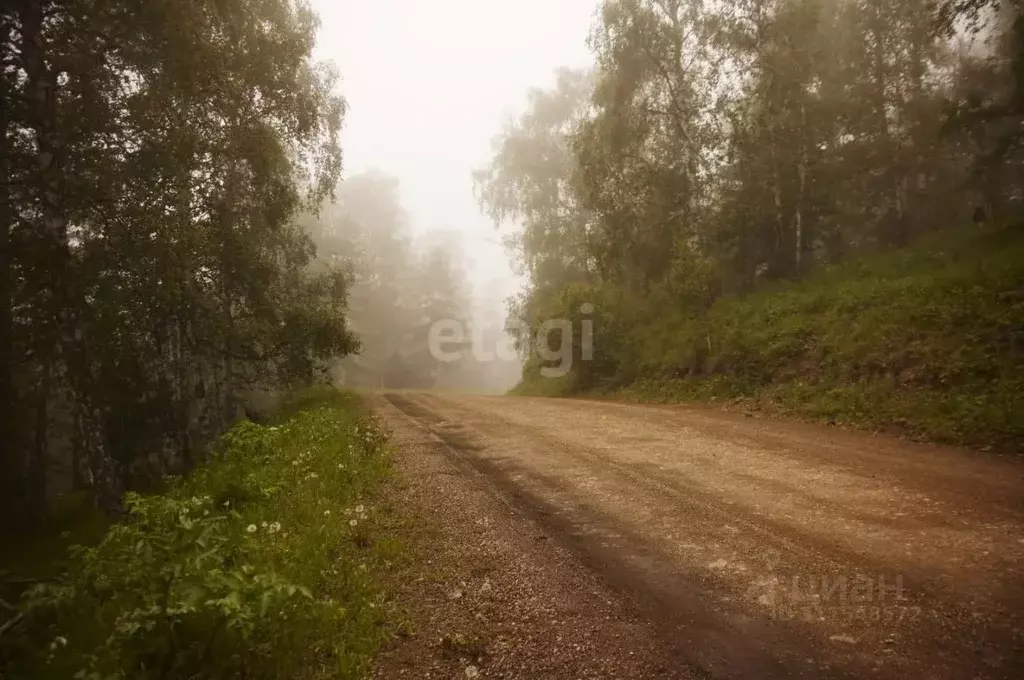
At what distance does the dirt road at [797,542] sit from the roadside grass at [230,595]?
1792mm

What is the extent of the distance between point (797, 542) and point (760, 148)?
1820cm

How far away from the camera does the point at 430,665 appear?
3266 mm

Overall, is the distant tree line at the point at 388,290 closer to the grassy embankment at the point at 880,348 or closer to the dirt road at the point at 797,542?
the grassy embankment at the point at 880,348

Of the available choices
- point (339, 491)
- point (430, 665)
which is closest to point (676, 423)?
point (339, 491)

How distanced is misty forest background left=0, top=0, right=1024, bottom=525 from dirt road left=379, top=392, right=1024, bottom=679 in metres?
3.17

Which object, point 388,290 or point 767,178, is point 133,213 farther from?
point 388,290

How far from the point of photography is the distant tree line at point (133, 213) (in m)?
11.0

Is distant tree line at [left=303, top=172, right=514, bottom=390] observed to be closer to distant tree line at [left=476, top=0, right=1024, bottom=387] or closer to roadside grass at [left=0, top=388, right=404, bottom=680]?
distant tree line at [left=476, top=0, right=1024, bottom=387]

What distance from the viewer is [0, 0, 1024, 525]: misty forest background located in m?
11.0

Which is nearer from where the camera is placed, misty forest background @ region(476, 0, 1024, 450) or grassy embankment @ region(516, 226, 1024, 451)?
grassy embankment @ region(516, 226, 1024, 451)

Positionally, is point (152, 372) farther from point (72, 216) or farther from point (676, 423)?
point (676, 423)

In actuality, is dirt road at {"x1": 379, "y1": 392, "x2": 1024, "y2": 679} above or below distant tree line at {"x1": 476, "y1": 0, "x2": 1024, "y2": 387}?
below
